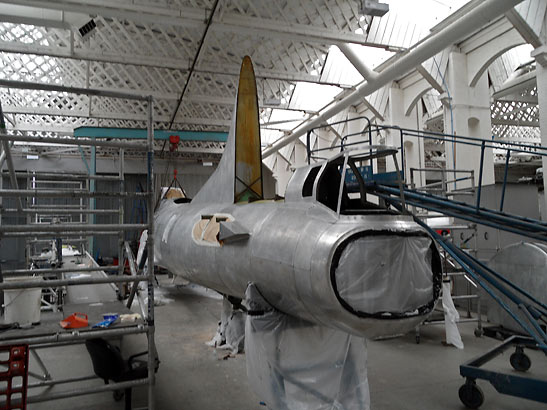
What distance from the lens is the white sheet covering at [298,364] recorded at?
3545 millimetres

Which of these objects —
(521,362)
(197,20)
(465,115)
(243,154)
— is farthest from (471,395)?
(465,115)

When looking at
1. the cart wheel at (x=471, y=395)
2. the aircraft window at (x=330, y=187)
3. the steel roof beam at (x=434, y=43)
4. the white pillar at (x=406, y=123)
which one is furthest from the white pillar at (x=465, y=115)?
the aircraft window at (x=330, y=187)

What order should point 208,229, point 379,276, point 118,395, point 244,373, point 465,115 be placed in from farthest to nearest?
point 465,115
point 244,373
point 208,229
point 118,395
point 379,276

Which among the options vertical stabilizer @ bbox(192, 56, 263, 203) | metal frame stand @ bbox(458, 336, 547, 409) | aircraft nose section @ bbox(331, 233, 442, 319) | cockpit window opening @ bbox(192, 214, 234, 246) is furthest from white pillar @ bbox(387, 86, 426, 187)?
aircraft nose section @ bbox(331, 233, 442, 319)

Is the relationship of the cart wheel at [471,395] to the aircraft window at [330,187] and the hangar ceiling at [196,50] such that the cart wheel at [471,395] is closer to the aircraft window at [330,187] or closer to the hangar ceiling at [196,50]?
the aircraft window at [330,187]

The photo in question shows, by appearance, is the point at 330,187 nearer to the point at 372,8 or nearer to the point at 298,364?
the point at 298,364

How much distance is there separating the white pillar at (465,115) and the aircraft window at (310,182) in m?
8.04

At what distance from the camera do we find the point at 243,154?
5609mm

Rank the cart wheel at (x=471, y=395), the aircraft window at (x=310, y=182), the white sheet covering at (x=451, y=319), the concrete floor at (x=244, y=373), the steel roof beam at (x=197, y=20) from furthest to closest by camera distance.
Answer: the steel roof beam at (x=197, y=20) < the white sheet covering at (x=451, y=319) < the concrete floor at (x=244, y=373) < the cart wheel at (x=471, y=395) < the aircraft window at (x=310, y=182)

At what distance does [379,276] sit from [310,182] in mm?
1181

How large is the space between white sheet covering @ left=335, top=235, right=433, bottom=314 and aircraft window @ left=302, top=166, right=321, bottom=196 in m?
0.95

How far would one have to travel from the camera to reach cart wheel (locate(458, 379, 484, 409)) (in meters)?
4.41

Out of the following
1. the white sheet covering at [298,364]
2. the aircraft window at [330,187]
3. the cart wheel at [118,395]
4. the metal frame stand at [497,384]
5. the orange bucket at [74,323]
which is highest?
the aircraft window at [330,187]

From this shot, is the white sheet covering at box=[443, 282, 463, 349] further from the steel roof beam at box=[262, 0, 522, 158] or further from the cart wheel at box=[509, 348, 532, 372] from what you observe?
the steel roof beam at box=[262, 0, 522, 158]
